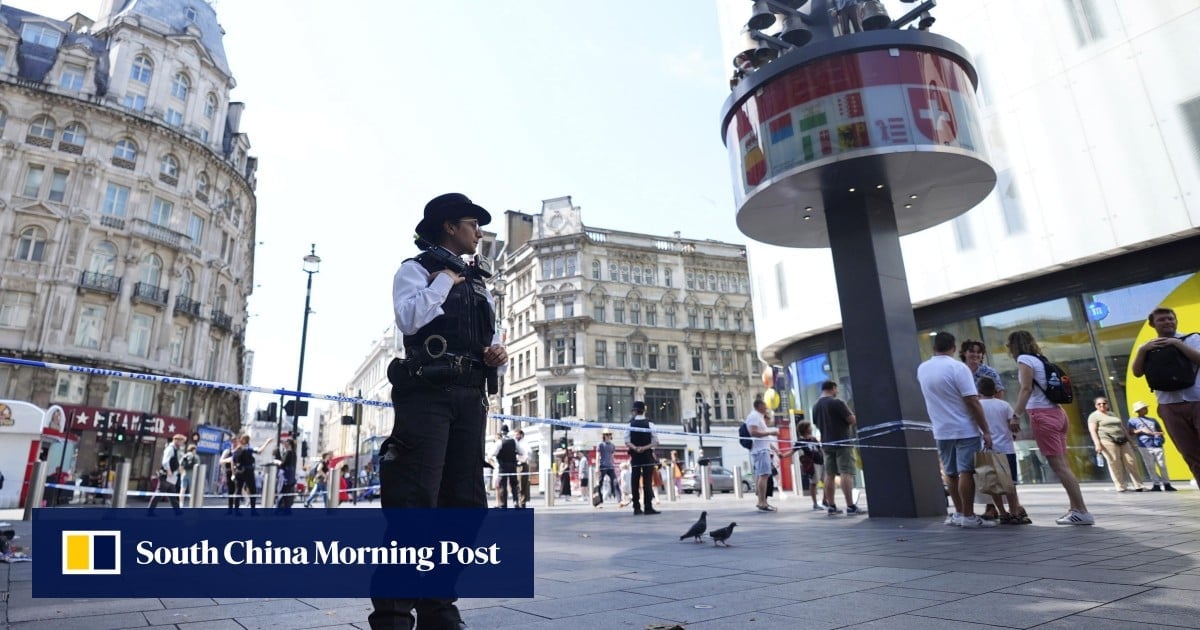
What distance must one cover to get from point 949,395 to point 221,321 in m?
40.2

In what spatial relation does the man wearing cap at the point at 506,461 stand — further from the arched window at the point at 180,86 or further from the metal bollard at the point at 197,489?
the arched window at the point at 180,86

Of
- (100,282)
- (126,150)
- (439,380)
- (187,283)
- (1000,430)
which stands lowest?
(1000,430)

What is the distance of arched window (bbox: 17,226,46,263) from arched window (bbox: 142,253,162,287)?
13.2ft

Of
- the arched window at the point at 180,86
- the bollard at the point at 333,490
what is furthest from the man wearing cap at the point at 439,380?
the arched window at the point at 180,86

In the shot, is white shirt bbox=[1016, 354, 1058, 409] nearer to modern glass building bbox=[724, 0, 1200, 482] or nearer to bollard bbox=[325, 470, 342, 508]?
modern glass building bbox=[724, 0, 1200, 482]

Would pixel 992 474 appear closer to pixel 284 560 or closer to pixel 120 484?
pixel 284 560

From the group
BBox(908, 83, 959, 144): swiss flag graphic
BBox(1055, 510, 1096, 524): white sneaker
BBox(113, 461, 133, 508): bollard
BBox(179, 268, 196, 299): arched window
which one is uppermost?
BBox(179, 268, 196, 299): arched window

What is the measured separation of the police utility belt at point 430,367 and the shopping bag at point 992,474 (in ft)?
20.3

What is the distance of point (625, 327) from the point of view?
47938 millimetres

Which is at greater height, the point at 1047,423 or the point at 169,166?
the point at 169,166

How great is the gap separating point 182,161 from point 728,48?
31232 mm

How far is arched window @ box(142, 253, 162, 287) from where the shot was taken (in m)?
32.6

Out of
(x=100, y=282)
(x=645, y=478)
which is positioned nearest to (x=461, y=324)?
(x=645, y=478)

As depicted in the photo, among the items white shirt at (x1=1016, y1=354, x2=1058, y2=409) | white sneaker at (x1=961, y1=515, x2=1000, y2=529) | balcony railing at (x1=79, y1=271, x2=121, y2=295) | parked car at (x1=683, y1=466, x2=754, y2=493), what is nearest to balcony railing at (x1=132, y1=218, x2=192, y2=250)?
balcony railing at (x1=79, y1=271, x2=121, y2=295)
